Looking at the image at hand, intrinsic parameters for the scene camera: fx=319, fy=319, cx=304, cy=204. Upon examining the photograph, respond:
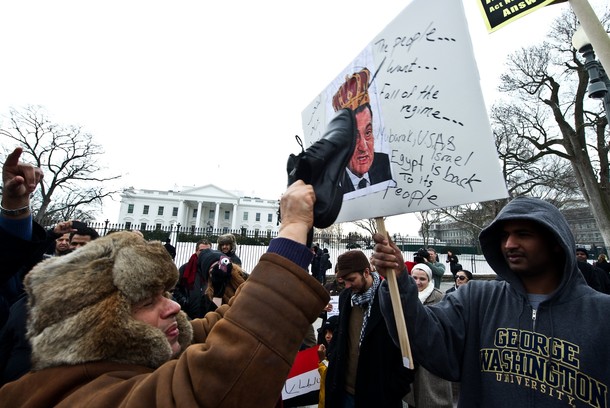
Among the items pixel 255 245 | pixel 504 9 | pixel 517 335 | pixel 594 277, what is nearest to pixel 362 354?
pixel 517 335

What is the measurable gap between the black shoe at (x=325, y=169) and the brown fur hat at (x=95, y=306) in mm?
696

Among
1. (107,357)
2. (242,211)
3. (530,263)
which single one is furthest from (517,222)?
(242,211)

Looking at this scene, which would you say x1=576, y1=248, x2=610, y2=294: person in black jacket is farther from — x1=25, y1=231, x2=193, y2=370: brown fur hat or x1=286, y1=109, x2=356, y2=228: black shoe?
x1=25, y1=231, x2=193, y2=370: brown fur hat

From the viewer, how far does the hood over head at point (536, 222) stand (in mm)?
1627

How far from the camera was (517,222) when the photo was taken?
1803 mm

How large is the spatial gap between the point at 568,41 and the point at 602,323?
2085cm

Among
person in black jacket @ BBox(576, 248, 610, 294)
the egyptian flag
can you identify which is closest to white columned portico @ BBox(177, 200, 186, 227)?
person in black jacket @ BBox(576, 248, 610, 294)

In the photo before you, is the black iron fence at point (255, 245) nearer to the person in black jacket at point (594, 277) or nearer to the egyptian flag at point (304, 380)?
the person in black jacket at point (594, 277)

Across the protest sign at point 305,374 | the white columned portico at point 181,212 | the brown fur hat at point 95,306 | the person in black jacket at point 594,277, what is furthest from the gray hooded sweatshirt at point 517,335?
the white columned portico at point 181,212

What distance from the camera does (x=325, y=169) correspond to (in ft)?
4.73

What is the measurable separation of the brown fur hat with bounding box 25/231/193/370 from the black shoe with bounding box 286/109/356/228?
2.28 feet

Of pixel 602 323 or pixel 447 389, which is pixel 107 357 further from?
pixel 447 389

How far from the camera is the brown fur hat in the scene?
42.5 inches

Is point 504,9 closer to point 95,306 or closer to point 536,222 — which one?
point 536,222
